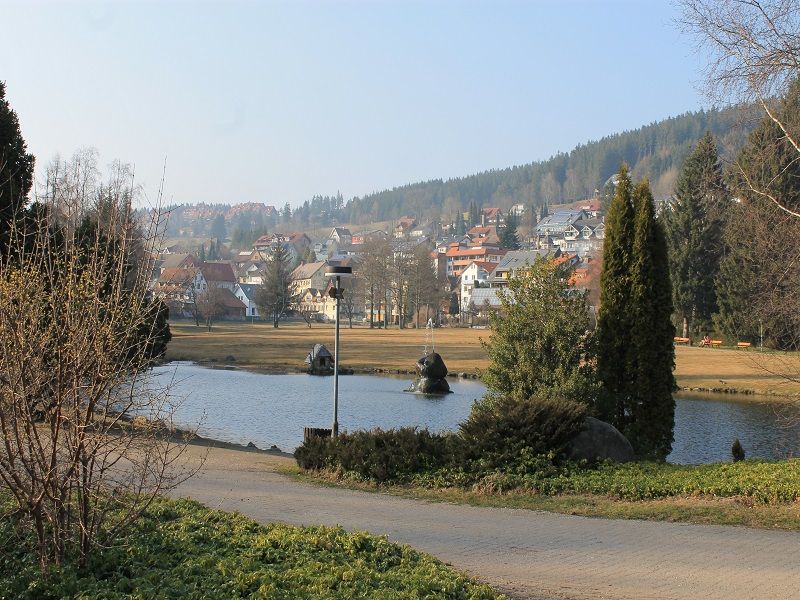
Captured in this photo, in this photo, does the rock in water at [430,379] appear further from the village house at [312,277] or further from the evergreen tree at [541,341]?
the village house at [312,277]

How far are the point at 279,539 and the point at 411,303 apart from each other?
88171mm

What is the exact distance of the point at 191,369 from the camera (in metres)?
49.2

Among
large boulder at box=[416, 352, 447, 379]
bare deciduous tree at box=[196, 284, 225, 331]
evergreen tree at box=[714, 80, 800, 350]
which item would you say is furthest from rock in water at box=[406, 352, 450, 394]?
bare deciduous tree at box=[196, 284, 225, 331]

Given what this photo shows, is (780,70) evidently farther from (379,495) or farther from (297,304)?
(297,304)

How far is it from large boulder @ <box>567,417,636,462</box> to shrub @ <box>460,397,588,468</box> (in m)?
0.20

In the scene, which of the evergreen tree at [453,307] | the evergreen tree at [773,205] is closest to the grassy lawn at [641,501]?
the evergreen tree at [773,205]

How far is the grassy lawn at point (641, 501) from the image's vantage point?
415 inches

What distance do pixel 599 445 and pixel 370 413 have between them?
17.1 metres

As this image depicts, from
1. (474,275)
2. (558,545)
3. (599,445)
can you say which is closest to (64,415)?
(558,545)

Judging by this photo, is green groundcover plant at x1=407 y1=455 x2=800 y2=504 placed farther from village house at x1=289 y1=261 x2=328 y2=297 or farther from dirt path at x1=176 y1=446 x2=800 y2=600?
village house at x1=289 y1=261 x2=328 y2=297

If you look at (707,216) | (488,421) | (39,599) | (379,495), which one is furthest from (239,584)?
(707,216)

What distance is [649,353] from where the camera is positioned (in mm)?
16781

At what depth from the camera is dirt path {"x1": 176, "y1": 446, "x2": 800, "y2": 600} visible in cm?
752

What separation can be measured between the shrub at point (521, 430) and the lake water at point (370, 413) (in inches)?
164
